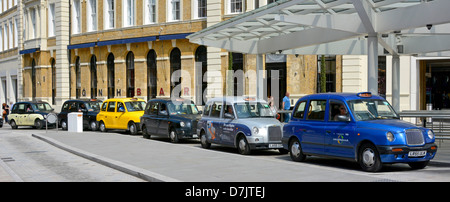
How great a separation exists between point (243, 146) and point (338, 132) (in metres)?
4.34

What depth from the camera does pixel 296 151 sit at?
47.8 ft

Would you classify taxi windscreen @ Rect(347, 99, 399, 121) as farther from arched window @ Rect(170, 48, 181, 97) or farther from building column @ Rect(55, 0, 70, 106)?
building column @ Rect(55, 0, 70, 106)

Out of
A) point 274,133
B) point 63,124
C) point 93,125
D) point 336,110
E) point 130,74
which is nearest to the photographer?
point 336,110

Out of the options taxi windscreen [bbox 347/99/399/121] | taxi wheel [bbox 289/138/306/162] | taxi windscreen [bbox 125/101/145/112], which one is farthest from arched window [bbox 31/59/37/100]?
taxi windscreen [bbox 347/99/399/121]

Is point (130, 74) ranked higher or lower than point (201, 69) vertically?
lower

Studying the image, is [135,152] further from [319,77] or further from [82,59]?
[82,59]

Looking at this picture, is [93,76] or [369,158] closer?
[369,158]

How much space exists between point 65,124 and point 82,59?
15198 mm

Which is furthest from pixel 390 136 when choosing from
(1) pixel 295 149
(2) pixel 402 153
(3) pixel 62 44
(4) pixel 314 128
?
(3) pixel 62 44

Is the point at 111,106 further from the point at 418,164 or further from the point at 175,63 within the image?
the point at 418,164

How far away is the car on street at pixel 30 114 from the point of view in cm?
3338

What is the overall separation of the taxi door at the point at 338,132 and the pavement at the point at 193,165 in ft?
1.45

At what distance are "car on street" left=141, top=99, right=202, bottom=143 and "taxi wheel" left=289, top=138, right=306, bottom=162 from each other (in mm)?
7032

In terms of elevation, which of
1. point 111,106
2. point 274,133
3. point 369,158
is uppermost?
point 111,106
